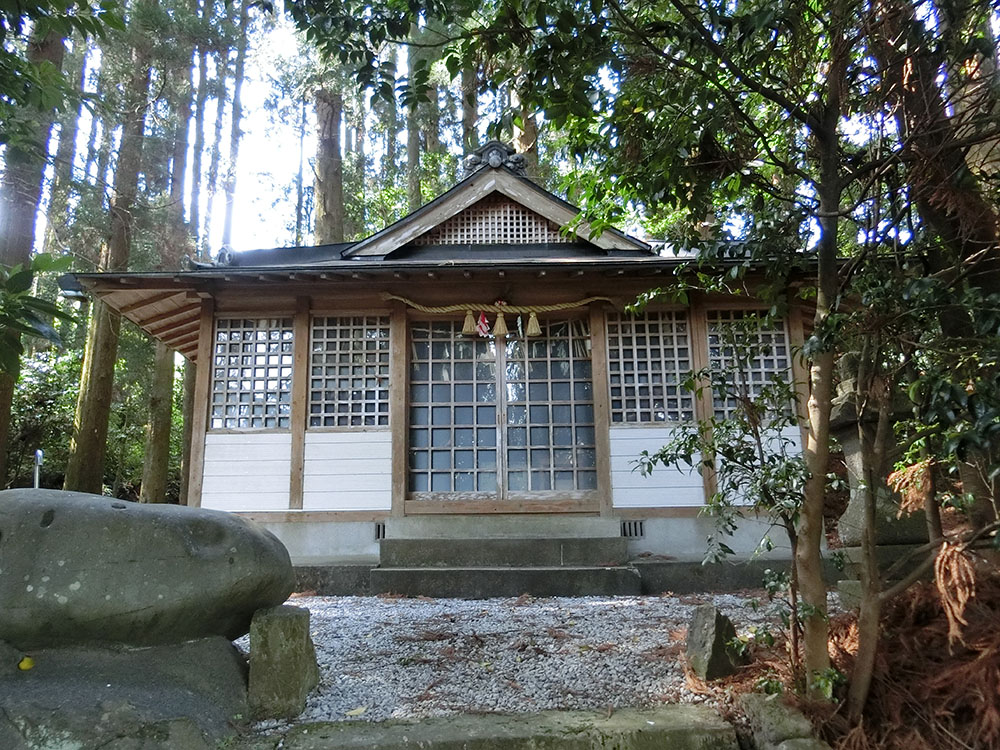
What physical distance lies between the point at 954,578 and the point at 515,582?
474 centimetres

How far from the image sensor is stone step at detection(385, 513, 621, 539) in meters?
7.71

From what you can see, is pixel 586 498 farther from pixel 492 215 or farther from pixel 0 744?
Answer: pixel 0 744

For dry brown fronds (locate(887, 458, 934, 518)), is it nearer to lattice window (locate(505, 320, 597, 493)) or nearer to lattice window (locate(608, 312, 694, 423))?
lattice window (locate(608, 312, 694, 423))

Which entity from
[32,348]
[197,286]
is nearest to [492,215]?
[197,286]

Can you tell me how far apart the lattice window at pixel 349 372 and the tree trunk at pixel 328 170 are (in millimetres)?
8099

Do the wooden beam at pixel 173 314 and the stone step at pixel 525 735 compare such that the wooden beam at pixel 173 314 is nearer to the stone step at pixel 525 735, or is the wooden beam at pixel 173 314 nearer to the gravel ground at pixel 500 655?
the gravel ground at pixel 500 655

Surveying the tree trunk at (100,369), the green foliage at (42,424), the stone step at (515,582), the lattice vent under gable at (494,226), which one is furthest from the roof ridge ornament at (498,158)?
the green foliage at (42,424)

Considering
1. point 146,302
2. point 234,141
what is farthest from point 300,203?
point 146,302

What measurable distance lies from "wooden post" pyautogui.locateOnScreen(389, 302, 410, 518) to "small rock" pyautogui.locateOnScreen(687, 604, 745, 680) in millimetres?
4818

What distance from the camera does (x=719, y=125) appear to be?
11.9 ft

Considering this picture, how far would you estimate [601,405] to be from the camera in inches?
325

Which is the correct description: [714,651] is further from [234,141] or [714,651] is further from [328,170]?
[234,141]

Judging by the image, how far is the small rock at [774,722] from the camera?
2895 millimetres

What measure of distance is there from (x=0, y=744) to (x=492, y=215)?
8.13 m
